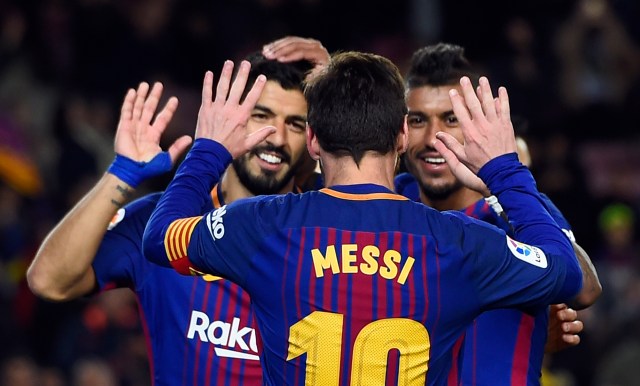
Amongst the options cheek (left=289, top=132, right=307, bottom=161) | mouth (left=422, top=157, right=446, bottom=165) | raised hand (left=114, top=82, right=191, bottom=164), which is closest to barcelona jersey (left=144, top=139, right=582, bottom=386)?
raised hand (left=114, top=82, right=191, bottom=164)

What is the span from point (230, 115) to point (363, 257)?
819 millimetres

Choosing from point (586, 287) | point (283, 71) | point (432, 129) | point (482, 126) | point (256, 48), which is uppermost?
point (256, 48)

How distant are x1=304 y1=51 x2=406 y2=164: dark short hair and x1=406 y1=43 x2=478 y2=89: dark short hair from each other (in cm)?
128

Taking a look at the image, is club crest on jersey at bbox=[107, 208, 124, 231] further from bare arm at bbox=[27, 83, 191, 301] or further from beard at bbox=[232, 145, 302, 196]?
beard at bbox=[232, 145, 302, 196]

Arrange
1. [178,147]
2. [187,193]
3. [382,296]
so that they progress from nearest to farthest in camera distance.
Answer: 1. [382,296]
2. [187,193]
3. [178,147]

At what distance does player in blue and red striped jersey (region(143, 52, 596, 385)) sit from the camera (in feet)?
12.6

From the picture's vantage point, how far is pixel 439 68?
17.6ft

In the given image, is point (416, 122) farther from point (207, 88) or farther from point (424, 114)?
point (207, 88)

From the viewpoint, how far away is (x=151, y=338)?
4.97 m

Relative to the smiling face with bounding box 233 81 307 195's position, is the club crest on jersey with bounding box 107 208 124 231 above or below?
below

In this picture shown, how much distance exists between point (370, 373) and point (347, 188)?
59 cm

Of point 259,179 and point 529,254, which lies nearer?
point 529,254

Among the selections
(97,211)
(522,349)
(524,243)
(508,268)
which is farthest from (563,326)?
(97,211)

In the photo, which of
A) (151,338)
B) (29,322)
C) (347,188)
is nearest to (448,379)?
(347,188)
